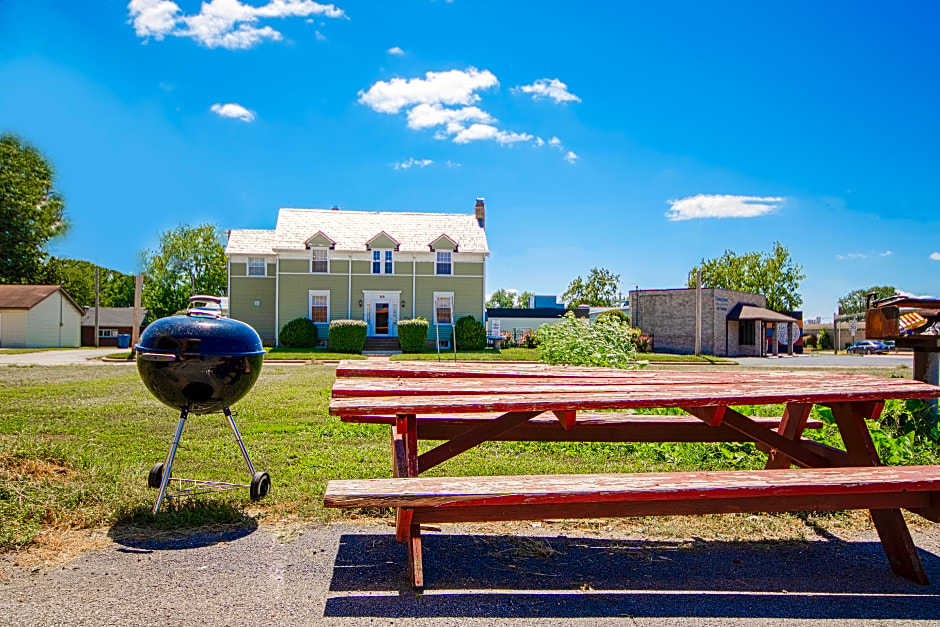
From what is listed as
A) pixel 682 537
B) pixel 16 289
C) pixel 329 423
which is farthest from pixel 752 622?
pixel 16 289

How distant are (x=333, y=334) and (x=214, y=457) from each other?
24993mm

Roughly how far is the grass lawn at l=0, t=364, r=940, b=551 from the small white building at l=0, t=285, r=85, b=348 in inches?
1559

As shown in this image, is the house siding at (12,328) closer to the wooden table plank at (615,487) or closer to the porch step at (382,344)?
the porch step at (382,344)

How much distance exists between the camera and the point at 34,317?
145 feet

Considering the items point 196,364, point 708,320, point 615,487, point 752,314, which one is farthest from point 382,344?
point 615,487

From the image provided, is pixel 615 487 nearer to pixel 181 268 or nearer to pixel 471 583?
pixel 471 583

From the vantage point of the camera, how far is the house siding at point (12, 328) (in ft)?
140

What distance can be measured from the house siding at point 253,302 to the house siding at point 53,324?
1972 cm

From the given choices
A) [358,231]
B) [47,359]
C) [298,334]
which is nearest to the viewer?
[47,359]

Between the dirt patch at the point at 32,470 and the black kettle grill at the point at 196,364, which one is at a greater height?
the black kettle grill at the point at 196,364

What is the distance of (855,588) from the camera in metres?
3.50

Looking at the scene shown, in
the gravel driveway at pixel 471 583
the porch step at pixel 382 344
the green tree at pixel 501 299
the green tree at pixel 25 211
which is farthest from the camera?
the green tree at pixel 501 299

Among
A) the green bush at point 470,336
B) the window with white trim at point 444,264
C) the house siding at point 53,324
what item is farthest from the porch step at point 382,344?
the house siding at point 53,324

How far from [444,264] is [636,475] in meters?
30.8
